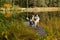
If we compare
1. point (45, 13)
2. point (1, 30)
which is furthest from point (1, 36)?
point (45, 13)

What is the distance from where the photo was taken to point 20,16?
4051 mm

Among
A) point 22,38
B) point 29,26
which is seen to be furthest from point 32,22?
point 22,38

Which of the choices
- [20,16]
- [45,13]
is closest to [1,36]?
[20,16]

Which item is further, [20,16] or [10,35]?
[20,16]

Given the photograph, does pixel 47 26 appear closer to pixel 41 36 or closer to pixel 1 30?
pixel 41 36

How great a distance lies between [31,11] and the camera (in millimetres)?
4113

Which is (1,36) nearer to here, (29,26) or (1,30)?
(1,30)

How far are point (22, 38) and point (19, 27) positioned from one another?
14 cm

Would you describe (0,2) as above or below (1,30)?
above

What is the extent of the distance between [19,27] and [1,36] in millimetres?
247

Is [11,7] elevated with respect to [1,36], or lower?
elevated

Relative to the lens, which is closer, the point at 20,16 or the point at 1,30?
the point at 1,30

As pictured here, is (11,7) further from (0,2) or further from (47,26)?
(47,26)

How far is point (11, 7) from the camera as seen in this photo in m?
4.02
